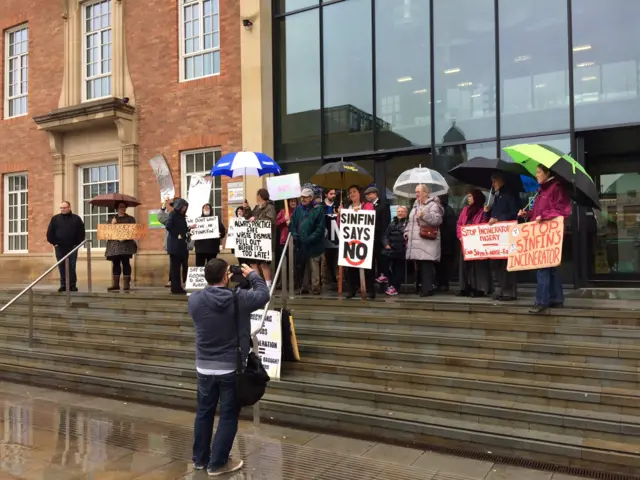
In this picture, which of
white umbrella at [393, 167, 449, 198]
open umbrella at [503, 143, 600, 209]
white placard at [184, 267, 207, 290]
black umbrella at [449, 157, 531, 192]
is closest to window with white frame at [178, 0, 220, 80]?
white placard at [184, 267, 207, 290]

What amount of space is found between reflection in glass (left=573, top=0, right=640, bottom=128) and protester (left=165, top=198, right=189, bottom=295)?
23.3 feet

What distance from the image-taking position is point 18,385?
8164 mm

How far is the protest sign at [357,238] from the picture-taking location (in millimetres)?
8078

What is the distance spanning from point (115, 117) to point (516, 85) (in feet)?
31.7

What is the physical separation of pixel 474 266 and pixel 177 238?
5183 millimetres

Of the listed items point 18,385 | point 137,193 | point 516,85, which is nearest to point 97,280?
point 137,193

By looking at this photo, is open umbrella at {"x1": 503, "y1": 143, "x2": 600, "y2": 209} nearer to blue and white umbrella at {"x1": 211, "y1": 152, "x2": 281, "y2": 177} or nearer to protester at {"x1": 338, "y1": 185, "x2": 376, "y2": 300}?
protester at {"x1": 338, "y1": 185, "x2": 376, "y2": 300}

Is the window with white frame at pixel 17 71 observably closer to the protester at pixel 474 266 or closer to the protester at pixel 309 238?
the protester at pixel 309 238

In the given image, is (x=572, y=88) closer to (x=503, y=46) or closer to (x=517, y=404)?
(x=503, y=46)

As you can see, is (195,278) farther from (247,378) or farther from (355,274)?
(247,378)

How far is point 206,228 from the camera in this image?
10.2 metres

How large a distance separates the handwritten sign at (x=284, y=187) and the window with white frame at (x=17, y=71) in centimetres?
1145

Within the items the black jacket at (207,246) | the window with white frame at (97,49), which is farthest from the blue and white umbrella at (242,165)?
the window with white frame at (97,49)

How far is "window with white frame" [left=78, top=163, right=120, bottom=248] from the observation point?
15.2 metres
